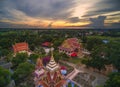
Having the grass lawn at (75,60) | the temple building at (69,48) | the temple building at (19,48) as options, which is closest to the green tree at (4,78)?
the grass lawn at (75,60)

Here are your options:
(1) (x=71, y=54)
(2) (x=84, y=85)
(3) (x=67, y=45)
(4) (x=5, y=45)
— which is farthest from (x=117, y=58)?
(4) (x=5, y=45)

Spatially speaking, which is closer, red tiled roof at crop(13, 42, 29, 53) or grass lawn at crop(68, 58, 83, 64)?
grass lawn at crop(68, 58, 83, 64)

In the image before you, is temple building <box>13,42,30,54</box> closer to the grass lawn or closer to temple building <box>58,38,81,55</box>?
temple building <box>58,38,81,55</box>

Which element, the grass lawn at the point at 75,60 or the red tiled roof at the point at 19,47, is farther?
the red tiled roof at the point at 19,47

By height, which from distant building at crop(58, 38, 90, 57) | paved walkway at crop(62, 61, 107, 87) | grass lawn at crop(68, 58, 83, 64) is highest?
distant building at crop(58, 38, 90, 57)

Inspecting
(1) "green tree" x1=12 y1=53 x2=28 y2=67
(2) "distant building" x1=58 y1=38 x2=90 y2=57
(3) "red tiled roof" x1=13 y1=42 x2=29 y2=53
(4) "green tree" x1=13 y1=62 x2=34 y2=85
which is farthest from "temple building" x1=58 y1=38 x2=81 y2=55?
(4) "green tree" x1=13 y1=62 x2=34 y2=85

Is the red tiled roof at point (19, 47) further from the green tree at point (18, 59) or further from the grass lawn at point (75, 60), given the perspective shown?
the grass lawn at point (75, 60)

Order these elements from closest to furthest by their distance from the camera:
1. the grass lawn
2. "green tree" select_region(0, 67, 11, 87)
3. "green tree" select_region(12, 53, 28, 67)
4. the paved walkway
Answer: "green tree" select_region(0, 67, 11, 87) → the paved walkway → "green tree" select_region(12, 53, 28, 67) → the grass lawn

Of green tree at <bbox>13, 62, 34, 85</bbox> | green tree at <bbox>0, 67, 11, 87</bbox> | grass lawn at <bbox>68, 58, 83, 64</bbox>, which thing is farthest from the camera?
grass lawn at <bbox>68, 58, 83, 64</bbox>

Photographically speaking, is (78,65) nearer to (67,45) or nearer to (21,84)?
Answer: (67,45)
